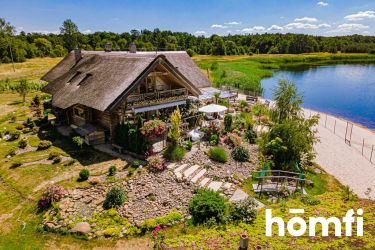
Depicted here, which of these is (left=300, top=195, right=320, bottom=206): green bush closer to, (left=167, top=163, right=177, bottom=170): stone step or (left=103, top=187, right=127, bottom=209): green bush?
(left=167, top=163, right=177, bottom=170): stone step

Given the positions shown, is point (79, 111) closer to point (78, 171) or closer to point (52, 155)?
point (52, 155)

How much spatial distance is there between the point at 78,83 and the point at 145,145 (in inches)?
410

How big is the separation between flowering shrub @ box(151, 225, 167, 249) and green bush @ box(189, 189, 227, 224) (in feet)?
5.55

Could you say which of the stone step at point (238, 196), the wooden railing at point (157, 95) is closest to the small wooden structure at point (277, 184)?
the stone step at point (238, 196)

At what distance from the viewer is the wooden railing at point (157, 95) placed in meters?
21.8

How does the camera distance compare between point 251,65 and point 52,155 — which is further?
point 251,65

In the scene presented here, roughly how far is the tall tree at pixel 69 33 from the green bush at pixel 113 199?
295 feet

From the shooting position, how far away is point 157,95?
77.0 feet

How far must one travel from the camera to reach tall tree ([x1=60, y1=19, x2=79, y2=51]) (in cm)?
9300

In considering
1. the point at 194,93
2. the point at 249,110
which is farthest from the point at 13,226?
the point at 249,110

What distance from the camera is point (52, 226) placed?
13.4 m

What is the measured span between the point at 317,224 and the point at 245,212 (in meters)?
3.16

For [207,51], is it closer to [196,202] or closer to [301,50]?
[301,50]

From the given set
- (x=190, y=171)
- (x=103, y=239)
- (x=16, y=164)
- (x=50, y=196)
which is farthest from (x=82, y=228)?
(x=16, y=164)
